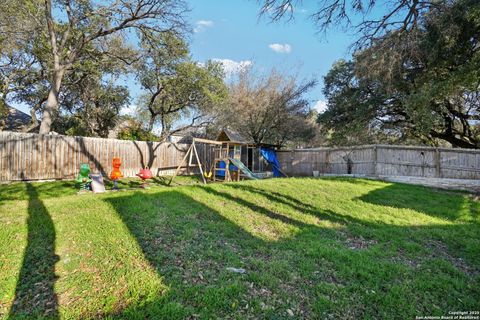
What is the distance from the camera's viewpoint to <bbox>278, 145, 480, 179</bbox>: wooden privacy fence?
949cm

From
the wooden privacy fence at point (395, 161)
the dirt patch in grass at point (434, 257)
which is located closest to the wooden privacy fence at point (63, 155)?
the wooden privacy fence at point (395, 161)

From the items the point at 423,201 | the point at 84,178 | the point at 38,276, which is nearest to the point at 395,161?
the point at 423,201

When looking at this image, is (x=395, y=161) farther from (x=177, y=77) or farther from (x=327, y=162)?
(x=177, y=77)

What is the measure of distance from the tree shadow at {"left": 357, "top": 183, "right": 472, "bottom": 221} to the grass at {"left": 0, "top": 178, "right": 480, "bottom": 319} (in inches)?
7.2

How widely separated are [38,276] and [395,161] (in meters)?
12.4

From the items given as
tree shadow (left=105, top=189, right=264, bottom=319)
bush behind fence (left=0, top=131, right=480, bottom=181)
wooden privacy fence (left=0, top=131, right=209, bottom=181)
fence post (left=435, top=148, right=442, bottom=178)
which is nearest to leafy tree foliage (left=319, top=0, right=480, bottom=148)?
fence post (left=435, top=148, right=442, bottom=178)

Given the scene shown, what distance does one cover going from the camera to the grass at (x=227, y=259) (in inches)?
91.9

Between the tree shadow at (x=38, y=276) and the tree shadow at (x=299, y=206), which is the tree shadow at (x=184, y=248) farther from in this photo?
the tree shadow at (x=299, y=206)

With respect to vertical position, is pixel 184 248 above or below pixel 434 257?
above

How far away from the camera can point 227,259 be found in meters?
3.21

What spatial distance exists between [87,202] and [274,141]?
16486 millimetres

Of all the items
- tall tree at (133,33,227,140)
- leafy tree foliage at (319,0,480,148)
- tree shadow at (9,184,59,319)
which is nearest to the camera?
tree shadow at (9,184,59,319)

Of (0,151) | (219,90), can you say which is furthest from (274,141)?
(0,151)

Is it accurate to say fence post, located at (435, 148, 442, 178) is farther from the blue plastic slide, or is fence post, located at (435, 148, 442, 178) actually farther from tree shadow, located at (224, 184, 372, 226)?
the blue plastic slide
